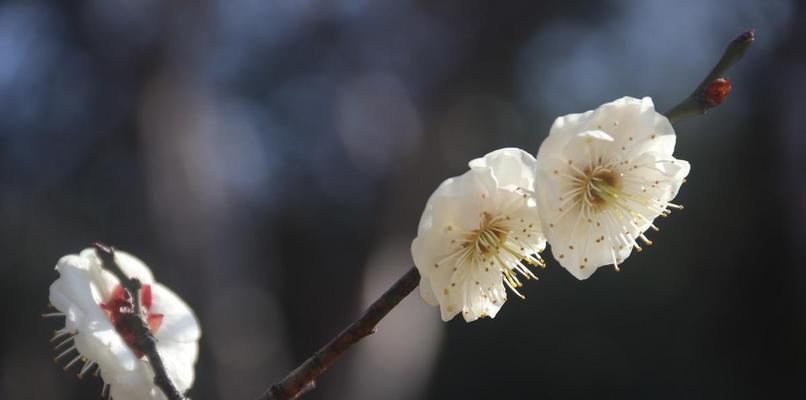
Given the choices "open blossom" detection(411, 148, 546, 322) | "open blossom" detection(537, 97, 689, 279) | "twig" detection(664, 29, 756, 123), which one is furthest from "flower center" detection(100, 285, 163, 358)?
"twig" detection(664, 29, 756, 123)

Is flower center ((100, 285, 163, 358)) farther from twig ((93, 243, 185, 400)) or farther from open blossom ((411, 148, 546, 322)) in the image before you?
open blossom ((411, 148, 546, 322))

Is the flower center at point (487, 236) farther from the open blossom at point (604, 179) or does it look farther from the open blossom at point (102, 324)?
the open blossom at point (102, 324)

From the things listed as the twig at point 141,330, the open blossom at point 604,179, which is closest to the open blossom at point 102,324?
the twig at point 141,330

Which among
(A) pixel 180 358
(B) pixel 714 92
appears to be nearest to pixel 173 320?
(A) pixel 180 358

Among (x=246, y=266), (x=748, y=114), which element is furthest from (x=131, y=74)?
(x=748, y=114)

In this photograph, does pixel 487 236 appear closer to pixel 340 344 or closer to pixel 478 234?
pixel 478 234

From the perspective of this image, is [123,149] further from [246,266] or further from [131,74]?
[246,266]
